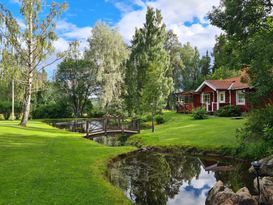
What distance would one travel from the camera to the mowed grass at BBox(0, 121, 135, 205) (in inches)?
311

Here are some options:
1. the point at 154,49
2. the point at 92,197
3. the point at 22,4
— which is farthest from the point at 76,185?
the point at 154,49

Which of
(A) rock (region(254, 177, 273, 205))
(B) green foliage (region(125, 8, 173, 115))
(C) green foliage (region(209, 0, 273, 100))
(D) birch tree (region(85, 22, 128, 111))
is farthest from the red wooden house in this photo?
(A) rock (region(254, 177, 273, 205))

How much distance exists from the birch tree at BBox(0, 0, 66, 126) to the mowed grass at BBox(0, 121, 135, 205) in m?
13.3

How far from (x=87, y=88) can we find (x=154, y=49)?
1573cm

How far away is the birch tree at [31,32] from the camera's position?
86.2ft

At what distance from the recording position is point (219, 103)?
3641 centimetres

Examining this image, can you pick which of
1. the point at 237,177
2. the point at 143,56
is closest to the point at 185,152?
the point at 237,177

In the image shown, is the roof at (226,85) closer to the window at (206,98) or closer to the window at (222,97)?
the window at (222,97)

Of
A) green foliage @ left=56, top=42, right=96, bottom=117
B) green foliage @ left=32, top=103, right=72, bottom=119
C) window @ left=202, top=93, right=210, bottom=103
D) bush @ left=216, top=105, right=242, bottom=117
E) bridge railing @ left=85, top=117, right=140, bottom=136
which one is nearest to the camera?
bridge railing @ left=85, top=117, right=140, bottom=136

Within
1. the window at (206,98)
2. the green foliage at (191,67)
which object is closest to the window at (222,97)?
the window at (206,98)

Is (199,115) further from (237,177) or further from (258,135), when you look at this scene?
(237,177)

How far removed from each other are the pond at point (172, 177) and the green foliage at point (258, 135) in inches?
32.8

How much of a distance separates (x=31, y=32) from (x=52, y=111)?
28404mm

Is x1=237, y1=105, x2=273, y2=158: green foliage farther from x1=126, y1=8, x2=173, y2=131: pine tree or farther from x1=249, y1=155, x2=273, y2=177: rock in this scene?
x1=126, y1=8, x2=173, y2=131: pine tree
